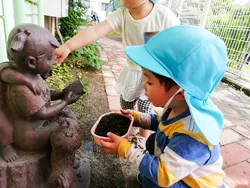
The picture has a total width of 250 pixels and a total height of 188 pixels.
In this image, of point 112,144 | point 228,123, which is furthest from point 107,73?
point 112,144

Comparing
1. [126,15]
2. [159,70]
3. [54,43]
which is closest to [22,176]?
[54,43]

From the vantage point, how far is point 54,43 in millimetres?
831

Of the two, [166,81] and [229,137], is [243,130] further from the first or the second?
[166,81]

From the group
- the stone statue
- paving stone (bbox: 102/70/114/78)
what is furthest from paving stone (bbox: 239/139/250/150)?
paving stone (bbox: 102/70/114/78)

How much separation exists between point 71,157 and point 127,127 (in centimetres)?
43

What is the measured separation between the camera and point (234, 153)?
203 cm

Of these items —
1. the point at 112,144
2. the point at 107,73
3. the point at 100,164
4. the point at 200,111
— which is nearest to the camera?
the point at 200,111

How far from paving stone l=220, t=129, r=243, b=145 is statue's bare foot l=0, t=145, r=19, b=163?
1.86 meters

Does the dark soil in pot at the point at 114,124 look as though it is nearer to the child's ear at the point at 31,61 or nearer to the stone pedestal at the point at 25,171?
the stone pedestal at the point at 25,171

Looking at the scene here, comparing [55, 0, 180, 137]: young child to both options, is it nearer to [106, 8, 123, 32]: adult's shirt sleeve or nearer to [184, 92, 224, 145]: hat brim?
[106, 8, 123, 32]: adult's shirt sleeve

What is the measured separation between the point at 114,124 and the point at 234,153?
51.7 inches

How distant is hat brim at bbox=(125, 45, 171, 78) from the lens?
2.92ft

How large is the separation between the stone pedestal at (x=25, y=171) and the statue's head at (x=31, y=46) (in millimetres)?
395

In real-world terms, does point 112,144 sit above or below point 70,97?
below
